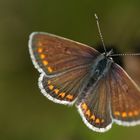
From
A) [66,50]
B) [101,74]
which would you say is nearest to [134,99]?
[101,74]

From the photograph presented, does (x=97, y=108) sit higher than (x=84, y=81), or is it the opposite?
(x=84, y=81)

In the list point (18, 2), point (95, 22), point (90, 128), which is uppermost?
point (18, 2)

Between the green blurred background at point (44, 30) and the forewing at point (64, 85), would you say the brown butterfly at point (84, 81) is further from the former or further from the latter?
the green blurred background at point (44, 30)

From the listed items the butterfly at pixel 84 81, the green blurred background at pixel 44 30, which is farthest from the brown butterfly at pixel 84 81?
the green blurred background at pixel 44 30

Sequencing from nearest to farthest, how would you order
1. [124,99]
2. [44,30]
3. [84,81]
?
[124,99]
[84,81]
[44,30]

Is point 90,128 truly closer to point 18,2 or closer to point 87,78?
point 87,78

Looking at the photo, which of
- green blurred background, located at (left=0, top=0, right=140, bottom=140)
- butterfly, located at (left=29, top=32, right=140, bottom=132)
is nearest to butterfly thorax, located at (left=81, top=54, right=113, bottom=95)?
butterfly, located at (left=29, top=32, right=140, bottom=132)

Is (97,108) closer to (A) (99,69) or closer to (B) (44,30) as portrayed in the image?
(A) (99,69)

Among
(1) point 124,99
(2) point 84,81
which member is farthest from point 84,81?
(1) point 124,99
